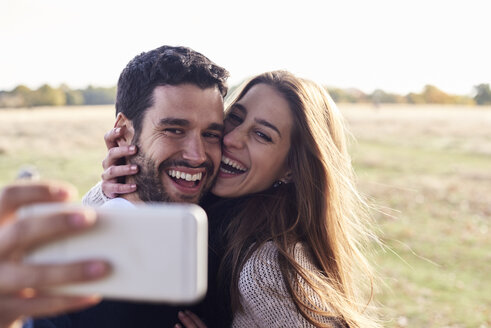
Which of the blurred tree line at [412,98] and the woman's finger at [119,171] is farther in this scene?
the blurred tree line at [412,98]

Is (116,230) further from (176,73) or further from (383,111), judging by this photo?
(383,111)

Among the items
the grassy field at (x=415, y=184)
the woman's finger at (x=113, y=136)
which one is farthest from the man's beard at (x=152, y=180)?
the grassy field at (x=415, y=184)

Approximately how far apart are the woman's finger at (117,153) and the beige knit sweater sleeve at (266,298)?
97cm

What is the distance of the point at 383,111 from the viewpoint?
42250 millimetres

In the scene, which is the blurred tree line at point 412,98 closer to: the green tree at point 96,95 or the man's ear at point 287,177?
the green tree at point 96,95

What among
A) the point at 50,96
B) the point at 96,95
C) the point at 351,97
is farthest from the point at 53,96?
the point at 351,97

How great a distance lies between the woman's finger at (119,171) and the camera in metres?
2.93

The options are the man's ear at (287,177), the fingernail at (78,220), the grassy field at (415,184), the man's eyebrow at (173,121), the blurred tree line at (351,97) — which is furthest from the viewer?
the blurred tree line at (351,97)

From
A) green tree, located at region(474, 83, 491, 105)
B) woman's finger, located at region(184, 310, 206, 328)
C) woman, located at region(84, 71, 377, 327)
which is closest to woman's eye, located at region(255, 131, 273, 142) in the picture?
woman, located at region(84, 71, 377, 327)

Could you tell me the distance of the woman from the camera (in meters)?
2.99

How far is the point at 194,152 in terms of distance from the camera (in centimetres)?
282

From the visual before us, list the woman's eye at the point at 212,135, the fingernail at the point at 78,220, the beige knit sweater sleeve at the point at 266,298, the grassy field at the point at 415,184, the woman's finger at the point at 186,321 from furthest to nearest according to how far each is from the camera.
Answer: the grassy field at the point at 415,184 < the woman's eye at the point at 212,135 < the beige knit sweater sleeve at the point at 266,298 < the woman's finger at the point at 186,321 < the fingernail at the point at 78,220

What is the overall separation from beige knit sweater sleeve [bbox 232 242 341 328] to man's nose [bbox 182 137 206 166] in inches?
25.2

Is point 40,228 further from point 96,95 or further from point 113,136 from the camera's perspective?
point 96,95
